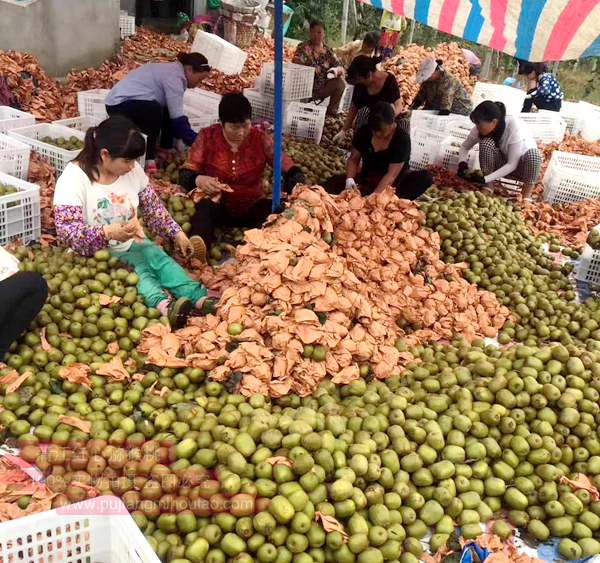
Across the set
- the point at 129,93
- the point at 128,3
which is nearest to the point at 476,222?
the point at 129,93

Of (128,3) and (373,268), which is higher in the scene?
(128,3)

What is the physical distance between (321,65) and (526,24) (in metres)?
6.05

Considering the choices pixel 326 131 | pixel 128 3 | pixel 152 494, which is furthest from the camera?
pixel 128 3

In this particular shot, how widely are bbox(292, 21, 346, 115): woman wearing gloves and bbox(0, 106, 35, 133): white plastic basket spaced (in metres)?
4.22

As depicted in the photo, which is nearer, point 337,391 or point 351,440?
point 351,440

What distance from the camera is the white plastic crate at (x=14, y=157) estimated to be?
184 inches

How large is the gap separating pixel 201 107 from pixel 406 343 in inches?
179

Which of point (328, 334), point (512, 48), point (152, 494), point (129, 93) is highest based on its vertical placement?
point (512, 48)

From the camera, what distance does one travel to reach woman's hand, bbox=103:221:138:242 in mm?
3433

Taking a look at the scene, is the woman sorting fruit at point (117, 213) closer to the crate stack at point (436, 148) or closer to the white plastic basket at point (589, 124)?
the crate stack at point (436, 148)

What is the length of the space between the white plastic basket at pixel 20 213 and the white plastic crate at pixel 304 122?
3.63 metres

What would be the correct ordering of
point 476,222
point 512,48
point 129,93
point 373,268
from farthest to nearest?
point 129,93
point 476,222
point 373,268
point 512,48

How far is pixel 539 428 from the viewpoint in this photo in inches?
110

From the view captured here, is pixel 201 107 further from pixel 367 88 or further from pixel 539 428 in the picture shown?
pixel 539 428
